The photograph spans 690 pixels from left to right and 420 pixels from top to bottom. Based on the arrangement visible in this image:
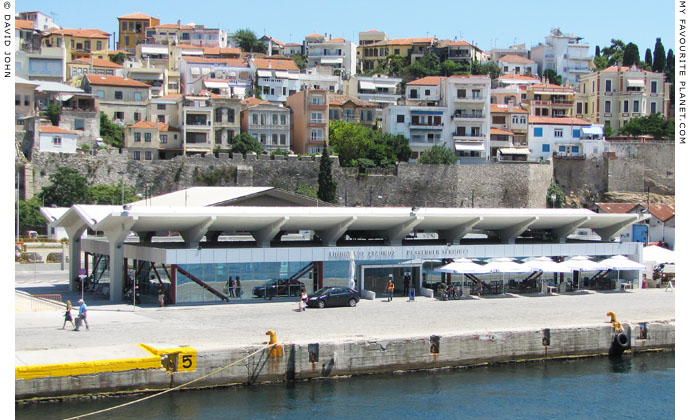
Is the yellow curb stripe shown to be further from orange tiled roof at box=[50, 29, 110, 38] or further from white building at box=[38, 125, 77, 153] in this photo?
orange tiled roof at box=[50, 29, 110, 38]

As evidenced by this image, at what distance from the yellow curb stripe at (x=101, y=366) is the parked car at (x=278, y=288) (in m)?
9.68

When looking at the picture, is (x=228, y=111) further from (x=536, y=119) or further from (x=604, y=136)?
(x=604, y=136)

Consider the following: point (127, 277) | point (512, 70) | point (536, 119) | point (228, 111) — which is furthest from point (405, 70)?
point (127, 277)

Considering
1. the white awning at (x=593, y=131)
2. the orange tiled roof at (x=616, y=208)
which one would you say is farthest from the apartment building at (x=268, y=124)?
the orange tiled roof at (x=616, y=208)

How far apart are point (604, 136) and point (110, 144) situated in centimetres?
4141

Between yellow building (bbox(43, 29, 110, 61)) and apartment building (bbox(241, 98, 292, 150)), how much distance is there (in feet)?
103

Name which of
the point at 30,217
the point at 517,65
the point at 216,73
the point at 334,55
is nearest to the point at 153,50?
the point at 216,73

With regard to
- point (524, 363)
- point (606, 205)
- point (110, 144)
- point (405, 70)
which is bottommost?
point (524, 363)

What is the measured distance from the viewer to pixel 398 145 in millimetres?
74312

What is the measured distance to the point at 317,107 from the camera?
73875mm

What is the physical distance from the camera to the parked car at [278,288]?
32.8m

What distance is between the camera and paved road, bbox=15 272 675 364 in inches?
957

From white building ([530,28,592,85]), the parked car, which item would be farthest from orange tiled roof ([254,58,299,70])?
the parked car

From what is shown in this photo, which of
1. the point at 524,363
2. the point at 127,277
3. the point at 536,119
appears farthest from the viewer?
the point at 536,119
